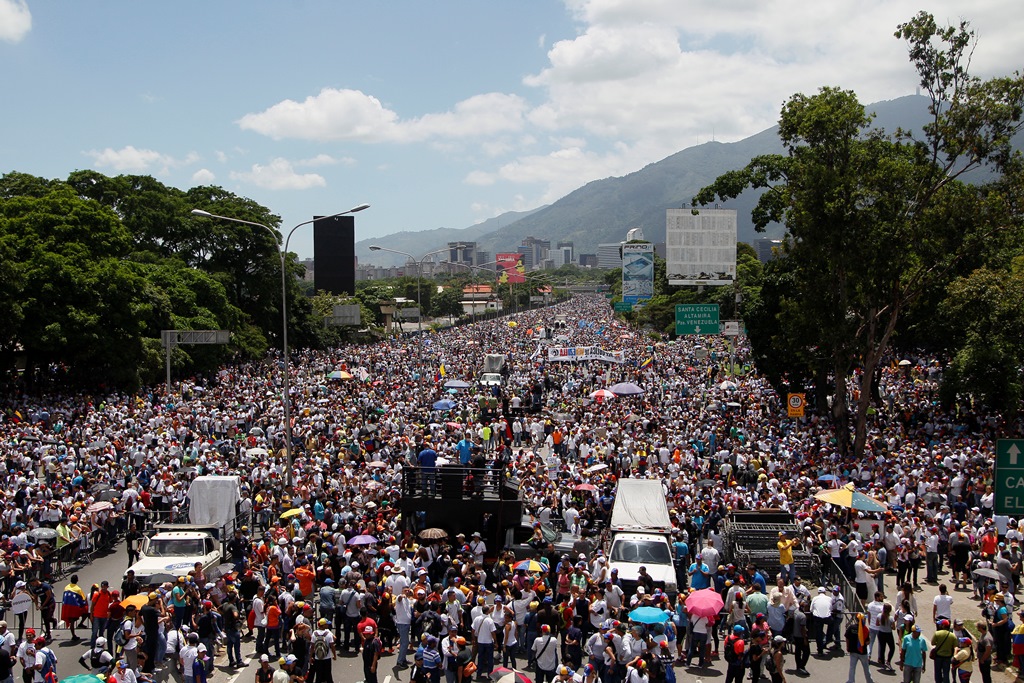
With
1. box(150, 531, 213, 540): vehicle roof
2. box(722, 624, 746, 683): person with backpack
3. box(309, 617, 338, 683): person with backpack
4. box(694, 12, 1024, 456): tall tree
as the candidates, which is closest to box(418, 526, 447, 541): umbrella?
box(150, 531, 213, 540): vehicle roof

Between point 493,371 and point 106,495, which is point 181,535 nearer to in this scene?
point 106,495

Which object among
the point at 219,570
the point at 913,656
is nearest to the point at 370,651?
the point at 219,570

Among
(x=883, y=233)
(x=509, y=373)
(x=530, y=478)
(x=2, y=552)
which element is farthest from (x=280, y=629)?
(x=509, y=373)

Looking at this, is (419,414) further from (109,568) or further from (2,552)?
(2,552)

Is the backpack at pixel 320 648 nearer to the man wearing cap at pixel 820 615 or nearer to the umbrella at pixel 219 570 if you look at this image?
the umbrella at pixel 219 570

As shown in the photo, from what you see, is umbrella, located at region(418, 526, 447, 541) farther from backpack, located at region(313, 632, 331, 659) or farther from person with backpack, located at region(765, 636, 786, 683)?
person with backpack, located at region(765, 636, 786, 683)

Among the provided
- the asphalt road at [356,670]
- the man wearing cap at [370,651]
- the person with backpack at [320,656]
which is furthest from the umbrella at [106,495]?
the man wearing cap at [370,651]
